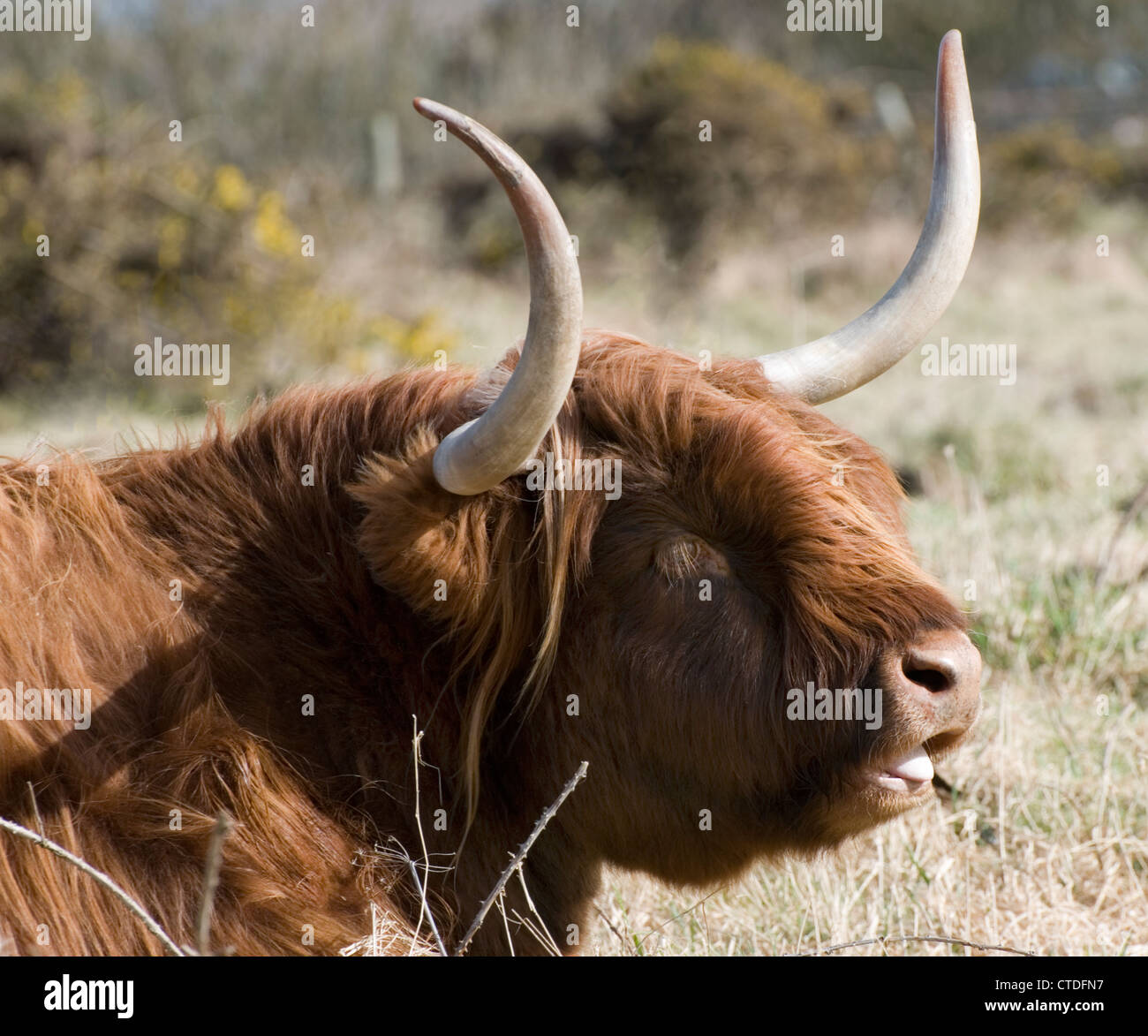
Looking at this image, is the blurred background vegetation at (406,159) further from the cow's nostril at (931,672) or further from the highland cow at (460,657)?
the cow's nostril at (931,672)

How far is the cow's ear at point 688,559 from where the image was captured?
278cm

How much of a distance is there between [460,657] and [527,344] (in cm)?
78

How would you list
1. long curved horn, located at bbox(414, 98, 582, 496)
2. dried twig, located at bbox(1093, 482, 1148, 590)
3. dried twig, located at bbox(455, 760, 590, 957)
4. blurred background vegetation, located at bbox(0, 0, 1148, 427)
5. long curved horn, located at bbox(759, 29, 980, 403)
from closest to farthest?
long curved horn, located at bbox(414, 98, 582, 496), dried twig, located at bbox(455, 760, 590, 957), long curved horn, located at bbox(759, 29, 980, 403), dried twig, located at bbox(1093, 482, 1148, 590), blurred background vegetation, located at bbox(0, 0, 1148, 427)

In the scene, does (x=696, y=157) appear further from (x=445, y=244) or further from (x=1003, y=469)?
(x=1003, y=469)

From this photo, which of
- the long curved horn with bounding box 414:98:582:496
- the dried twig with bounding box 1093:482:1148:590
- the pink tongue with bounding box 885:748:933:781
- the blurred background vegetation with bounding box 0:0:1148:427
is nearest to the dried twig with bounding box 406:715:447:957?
the long curved horn with bounding box 414:98:582:496

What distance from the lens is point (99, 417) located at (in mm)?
10344

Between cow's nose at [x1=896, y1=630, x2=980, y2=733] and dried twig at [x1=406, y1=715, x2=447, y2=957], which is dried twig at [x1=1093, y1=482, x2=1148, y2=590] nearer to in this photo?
cow's nose at [x1=896, y1=630, x2=980, y2=733]

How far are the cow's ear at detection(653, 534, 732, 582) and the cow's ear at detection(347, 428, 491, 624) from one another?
38 cm

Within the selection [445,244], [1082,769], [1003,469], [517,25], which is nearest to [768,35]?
[517,25]

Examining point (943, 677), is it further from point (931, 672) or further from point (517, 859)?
point (517, 859)

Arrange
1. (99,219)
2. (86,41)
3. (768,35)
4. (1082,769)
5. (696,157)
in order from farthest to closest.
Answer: (768,35), (86,41), (696,157), (99,219), (1082,769)

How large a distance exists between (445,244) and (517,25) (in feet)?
74.0

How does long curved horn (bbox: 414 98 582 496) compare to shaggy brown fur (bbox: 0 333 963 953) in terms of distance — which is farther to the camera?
shaggy brown fur (bbox: 0 333 963 953)

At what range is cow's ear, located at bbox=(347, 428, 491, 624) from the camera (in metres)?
2.68
